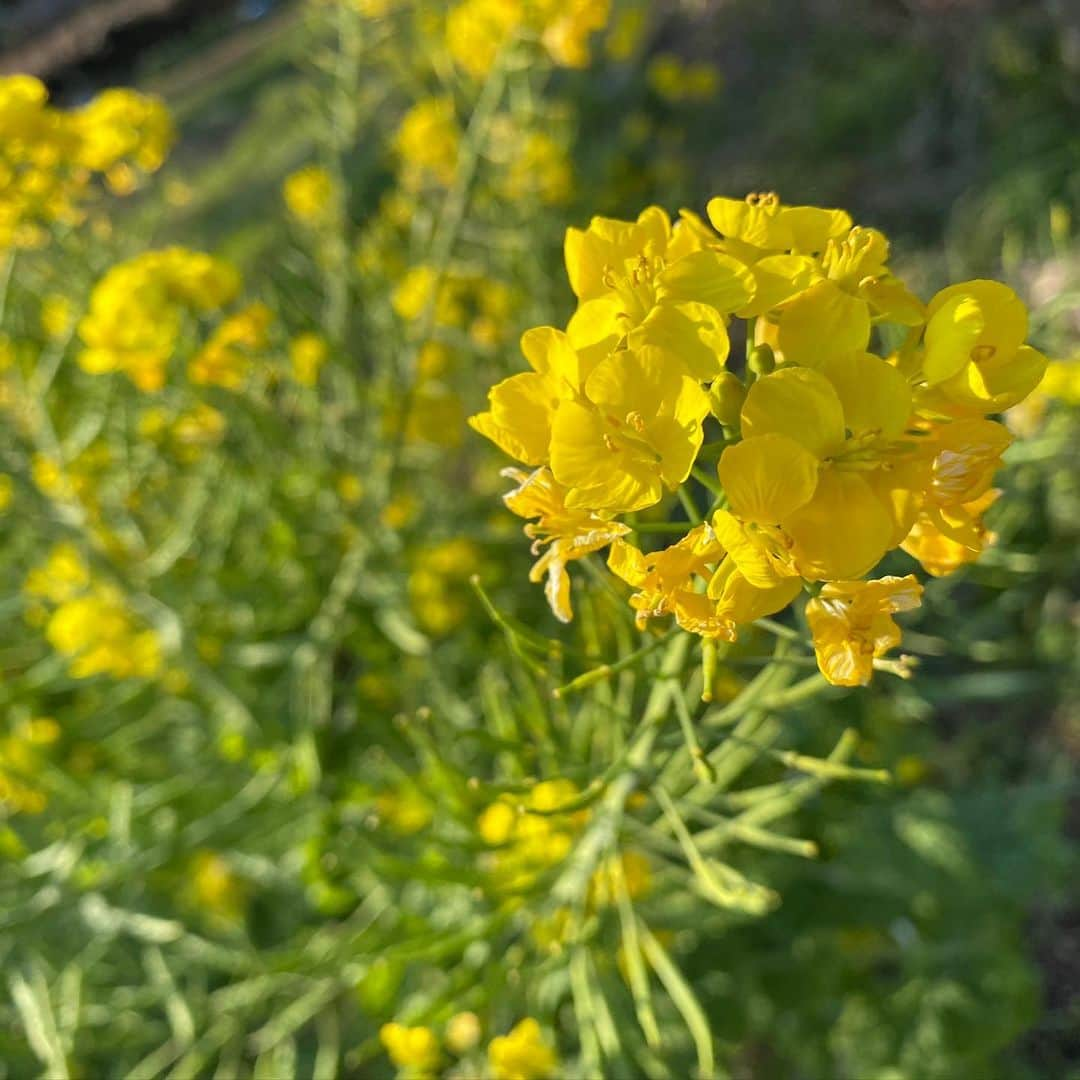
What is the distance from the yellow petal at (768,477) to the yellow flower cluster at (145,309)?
1128 mm

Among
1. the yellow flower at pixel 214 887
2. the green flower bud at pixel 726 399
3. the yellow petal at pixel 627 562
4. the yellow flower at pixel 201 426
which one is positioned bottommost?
the yellow flower at pixel 214 887

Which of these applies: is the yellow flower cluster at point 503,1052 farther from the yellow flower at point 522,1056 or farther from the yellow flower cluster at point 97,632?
the yellow flower cluster at point 97,632

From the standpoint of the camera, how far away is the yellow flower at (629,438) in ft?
2.16

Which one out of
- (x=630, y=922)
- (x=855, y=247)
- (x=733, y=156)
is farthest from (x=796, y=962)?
(x=733, y=156)

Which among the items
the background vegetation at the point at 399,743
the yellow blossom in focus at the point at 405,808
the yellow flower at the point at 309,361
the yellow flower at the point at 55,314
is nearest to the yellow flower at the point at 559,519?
Answer: the background vegetation at the point at 399,743

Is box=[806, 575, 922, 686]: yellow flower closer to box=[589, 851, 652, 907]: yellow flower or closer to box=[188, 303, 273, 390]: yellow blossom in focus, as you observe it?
box=[589, 851, 652, 907]: yellow flower

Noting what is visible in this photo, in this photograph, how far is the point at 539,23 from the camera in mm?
1664

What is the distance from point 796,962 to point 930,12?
4052mm

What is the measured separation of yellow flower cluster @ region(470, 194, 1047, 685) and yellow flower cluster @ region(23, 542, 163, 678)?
136cm

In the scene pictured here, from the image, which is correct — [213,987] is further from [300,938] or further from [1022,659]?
[1022,659]

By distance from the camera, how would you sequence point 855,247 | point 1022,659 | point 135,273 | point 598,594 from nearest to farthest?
1. point 855,247
2. point 598,594
3. point 135,273
4. point 1022,659

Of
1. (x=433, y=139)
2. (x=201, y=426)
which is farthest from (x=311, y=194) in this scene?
(x=201, y=426)

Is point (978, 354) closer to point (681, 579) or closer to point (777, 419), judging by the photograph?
point (777, 419)

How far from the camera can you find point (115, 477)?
2.04m
